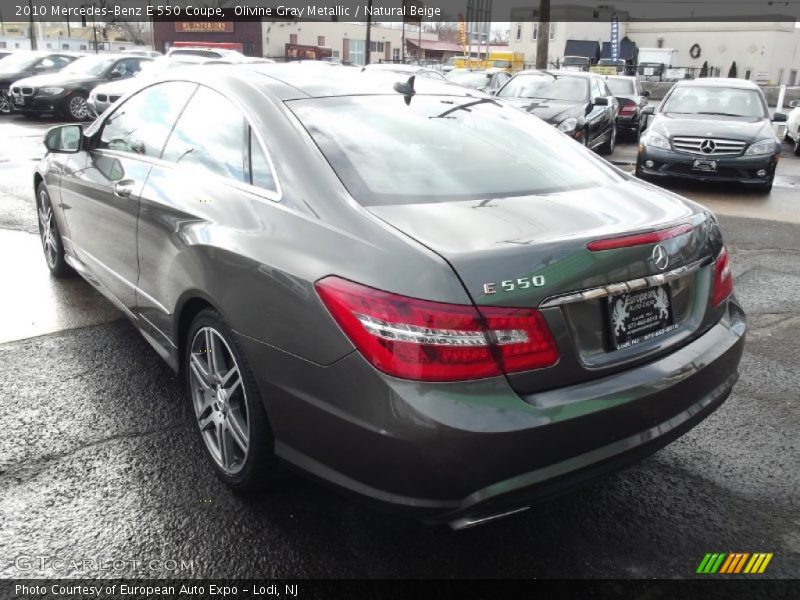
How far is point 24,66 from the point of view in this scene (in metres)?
19.0

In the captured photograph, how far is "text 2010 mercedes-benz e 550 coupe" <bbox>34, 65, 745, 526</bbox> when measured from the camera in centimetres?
199

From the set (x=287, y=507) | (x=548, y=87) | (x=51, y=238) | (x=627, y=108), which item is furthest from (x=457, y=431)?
(x=627, y=108)

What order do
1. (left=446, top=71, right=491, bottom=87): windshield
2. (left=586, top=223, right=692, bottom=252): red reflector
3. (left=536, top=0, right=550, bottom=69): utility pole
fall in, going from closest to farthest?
(left=586, top=223, right=692, bottom=252): red reflector, (left=446, top=71, right=491, bottom=87): windshield, (left=536, top=0, right=550, bottom=69): utility pole

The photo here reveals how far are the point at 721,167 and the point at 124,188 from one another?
333 inches

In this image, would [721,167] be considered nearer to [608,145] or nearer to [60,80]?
[608,145]

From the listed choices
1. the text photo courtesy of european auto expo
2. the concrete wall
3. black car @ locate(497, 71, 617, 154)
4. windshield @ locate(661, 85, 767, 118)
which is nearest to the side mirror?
the text photo courtesy of european auto expo

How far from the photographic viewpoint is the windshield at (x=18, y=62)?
1891 centimetres

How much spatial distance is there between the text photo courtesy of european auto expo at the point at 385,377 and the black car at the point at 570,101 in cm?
803

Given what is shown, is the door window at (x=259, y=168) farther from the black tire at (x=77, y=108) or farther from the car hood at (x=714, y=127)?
the black tire at (x=77, y=108)

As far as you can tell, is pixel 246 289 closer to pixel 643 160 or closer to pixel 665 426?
pixel 665 426

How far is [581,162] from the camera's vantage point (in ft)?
10.3

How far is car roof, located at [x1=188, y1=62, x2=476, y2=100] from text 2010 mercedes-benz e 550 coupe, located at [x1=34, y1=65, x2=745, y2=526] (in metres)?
0.02

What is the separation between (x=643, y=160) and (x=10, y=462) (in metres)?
9.13

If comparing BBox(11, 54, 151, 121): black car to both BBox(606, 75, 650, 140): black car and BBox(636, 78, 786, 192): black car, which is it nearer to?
BBox(606, 75, 650, 140): black car
